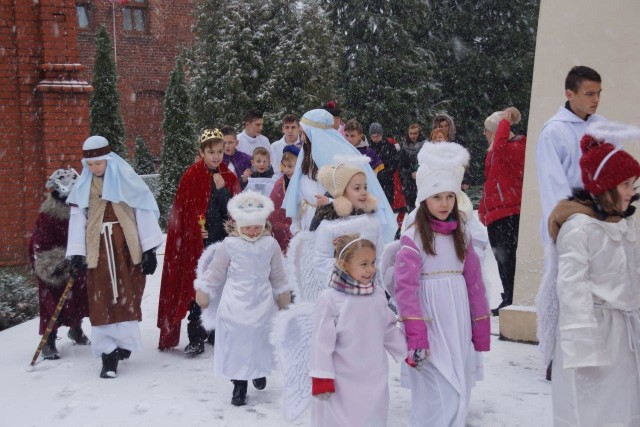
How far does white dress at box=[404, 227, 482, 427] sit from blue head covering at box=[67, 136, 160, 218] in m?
3.00

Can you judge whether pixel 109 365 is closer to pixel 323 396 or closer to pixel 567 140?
pixel 323 396

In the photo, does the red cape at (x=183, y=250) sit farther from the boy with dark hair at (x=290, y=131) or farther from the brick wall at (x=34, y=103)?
the brick wall at (x=34, y=103)

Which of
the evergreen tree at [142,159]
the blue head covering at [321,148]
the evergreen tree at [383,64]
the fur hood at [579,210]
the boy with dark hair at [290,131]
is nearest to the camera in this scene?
the fur hood at [579,210]

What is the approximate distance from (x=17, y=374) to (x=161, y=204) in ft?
40.6

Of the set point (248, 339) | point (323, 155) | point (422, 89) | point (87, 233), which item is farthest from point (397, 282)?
point (422, 89)

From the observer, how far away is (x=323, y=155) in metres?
6.35

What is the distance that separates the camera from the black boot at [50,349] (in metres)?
6.93

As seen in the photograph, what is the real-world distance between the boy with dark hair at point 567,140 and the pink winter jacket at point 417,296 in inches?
31.4

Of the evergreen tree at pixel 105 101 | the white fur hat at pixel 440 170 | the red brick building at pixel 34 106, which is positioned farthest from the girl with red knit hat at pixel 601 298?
the evergreen tree at pixel 105 101

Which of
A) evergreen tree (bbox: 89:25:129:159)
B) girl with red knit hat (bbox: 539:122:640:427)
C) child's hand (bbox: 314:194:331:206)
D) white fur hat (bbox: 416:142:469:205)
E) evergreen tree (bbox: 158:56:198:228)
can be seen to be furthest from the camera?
evergreen tree (bbox: 89:25:129:159)

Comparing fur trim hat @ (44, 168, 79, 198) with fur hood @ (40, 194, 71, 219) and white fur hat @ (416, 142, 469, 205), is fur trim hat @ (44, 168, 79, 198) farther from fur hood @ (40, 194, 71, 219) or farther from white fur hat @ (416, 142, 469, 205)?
white fur hat @ (416, 142, 469, 205)

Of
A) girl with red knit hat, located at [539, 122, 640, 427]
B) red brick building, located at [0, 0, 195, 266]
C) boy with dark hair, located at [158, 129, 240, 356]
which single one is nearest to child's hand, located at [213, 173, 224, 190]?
boy with dark hair, located at [158, 129, 240, 356]

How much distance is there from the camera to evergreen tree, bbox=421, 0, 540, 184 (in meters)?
27.8

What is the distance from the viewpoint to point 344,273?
13.0ft
